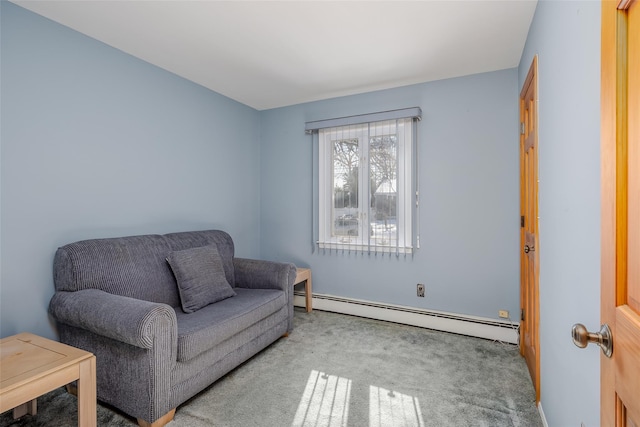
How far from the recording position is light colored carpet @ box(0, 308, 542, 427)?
5.84 ft

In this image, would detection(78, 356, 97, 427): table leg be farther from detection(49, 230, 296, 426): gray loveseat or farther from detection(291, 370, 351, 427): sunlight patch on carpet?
detection(291, 370, 351, 427): sunlight patch on carpet

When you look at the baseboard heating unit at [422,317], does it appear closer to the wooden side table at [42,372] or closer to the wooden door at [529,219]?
the wooden door at [529,219]

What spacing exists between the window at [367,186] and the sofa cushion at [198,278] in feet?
4.49

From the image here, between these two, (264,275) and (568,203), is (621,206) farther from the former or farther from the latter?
(264,275)

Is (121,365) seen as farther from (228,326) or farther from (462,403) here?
(462,403)

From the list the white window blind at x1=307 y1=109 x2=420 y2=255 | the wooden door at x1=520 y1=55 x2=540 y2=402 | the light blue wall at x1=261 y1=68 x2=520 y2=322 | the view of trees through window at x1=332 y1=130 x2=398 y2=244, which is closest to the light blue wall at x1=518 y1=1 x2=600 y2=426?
the wooden door at x1=520 y1=55 x2=540 y2=402

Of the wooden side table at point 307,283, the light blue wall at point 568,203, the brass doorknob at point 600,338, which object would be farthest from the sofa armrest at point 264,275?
the brass doorknob at point 600,338

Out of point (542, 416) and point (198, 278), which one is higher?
point (198, 278)

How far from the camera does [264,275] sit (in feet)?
9.67

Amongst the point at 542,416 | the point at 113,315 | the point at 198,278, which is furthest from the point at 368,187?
the point at 113,315

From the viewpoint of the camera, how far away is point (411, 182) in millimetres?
3178

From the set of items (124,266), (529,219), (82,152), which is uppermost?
(82,152)

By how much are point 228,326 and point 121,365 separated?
62 cm

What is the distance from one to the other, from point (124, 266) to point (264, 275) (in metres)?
1.14
